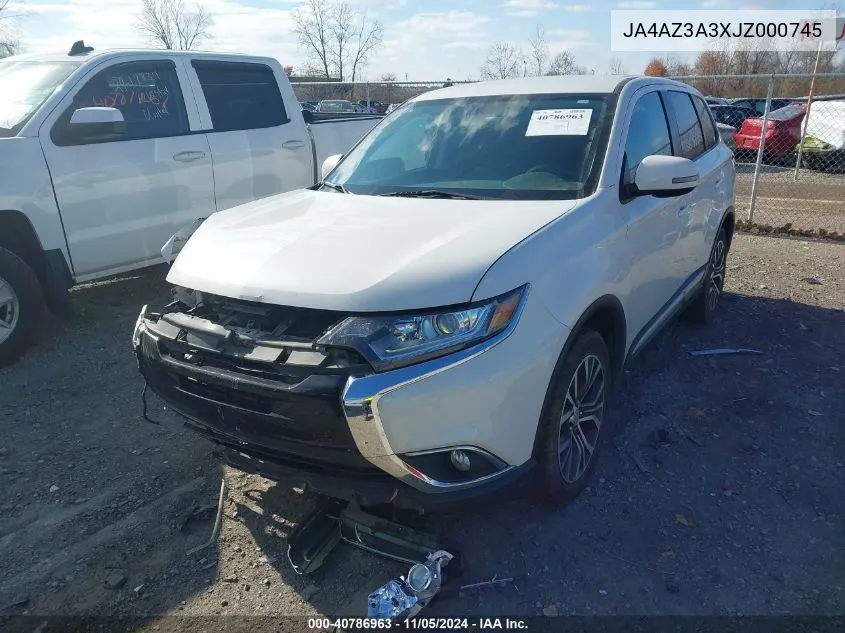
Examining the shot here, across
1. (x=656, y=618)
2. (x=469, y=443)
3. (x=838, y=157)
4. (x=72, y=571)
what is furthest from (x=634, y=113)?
(x=838, y=157)

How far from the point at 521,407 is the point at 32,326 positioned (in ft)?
13.1

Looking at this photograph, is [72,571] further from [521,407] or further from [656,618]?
[656,618]

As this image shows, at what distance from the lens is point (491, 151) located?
3520 millimetres

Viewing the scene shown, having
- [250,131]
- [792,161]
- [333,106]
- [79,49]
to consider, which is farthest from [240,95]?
[792,161]

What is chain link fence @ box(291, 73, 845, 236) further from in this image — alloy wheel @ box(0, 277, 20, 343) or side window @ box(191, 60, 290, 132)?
alloy wheel @ box(0, 277, 20, 343)

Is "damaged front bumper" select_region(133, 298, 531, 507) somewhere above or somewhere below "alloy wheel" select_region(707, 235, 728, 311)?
above

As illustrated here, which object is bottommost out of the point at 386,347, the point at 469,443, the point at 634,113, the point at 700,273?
the point at 700,273

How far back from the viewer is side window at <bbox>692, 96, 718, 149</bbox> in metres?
5.05

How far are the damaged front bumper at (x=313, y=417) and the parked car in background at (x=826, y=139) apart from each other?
15538 millimetres

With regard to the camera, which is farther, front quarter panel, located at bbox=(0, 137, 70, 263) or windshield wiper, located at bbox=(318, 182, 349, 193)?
front quarter panel, located at bbox=(0, 137, 70, 263)

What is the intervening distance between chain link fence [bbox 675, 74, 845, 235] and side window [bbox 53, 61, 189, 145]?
7.25 meters

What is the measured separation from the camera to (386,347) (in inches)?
89.5

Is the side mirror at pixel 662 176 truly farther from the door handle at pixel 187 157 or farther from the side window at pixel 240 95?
the side window at pixel 240 95

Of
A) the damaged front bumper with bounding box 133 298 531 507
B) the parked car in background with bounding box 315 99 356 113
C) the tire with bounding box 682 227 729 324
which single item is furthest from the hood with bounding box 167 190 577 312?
the parked car in background with bounding box 315 99 356 113
